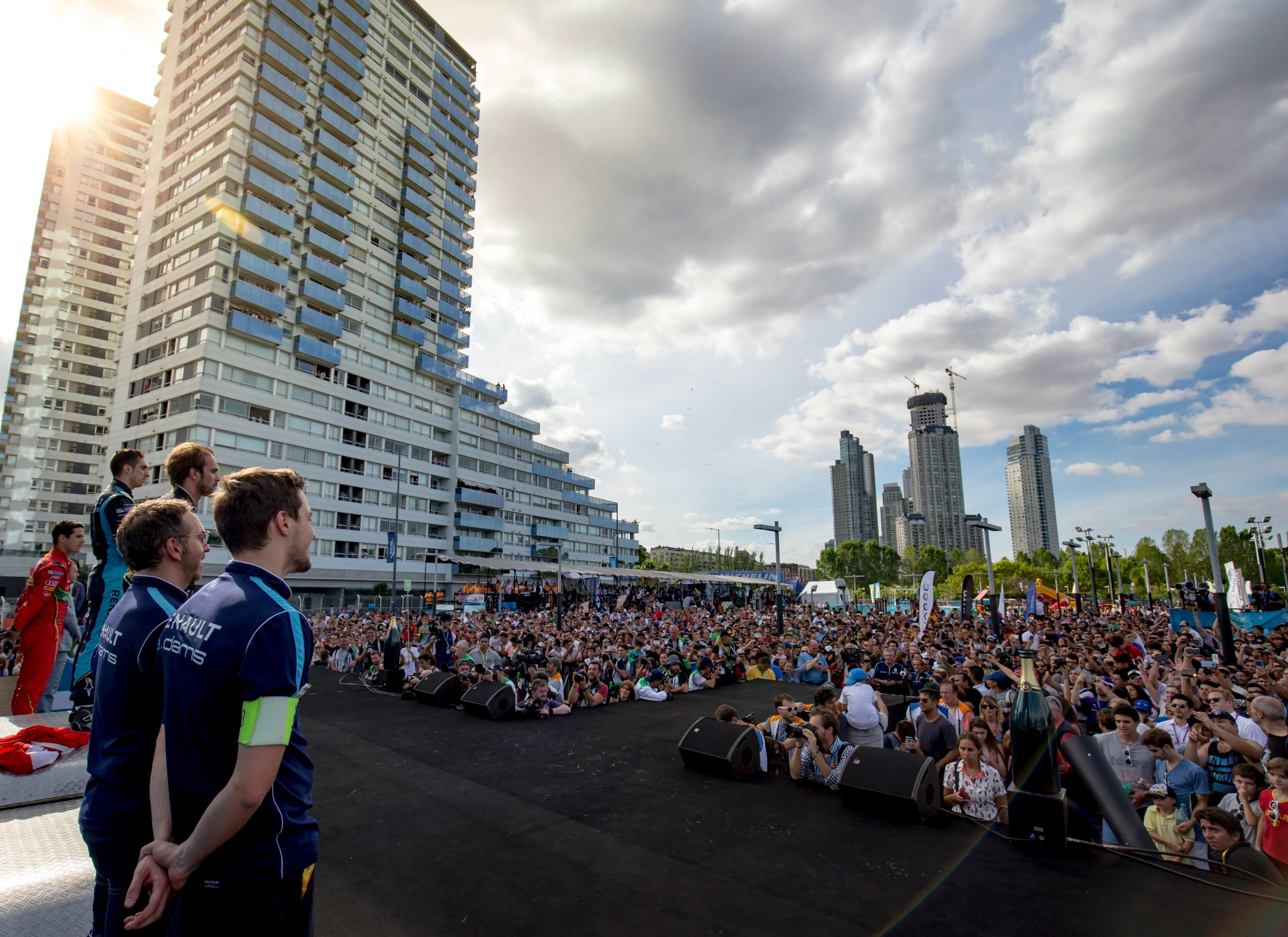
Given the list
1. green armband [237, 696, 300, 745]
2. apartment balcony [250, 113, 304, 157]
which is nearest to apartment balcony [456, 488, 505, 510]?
apartment balcony [250, 113, 304, 157]

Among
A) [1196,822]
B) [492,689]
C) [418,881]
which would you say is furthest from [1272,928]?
[492,689]

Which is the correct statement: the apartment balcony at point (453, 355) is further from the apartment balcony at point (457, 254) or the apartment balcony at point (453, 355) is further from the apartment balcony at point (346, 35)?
the apartment balcony at point (346, 35)

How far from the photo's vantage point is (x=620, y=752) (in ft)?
26.5

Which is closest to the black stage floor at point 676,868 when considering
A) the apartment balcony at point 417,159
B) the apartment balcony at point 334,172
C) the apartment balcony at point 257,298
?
the apartment balcony at point 257,298

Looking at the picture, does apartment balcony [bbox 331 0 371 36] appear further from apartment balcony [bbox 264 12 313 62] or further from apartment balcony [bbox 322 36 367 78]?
apartment balcony [bbox 264 12 313 62]

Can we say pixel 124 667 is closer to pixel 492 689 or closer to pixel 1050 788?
pixel 1050 788

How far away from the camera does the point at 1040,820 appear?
5.03m

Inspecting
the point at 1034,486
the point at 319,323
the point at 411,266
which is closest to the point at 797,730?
the point at 319,323

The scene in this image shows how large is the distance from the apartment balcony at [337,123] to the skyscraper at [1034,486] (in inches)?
7644

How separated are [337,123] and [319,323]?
755 inches

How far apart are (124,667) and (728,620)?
26833 millimetres

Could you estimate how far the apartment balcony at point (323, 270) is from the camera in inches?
2009

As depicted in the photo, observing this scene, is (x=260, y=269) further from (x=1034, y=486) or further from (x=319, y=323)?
(x=1034, y=486)

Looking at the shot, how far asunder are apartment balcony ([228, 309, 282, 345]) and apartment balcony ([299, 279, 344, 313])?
4.37 m
